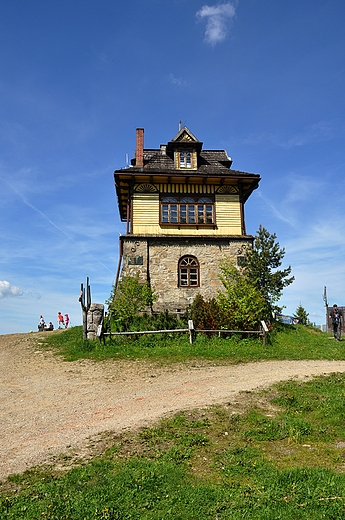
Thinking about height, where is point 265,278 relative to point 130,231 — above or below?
below

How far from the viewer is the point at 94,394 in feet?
33.1

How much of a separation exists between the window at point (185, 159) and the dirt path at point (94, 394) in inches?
579

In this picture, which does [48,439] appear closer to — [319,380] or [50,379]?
[50,379]

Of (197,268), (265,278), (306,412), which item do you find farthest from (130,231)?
(306,412)

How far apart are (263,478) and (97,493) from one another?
2195 millimetres

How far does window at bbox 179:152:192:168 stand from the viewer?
81.8 ft

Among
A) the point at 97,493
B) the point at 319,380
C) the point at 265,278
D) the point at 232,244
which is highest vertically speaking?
the point at 232,244

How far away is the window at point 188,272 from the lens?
23375 millimetres

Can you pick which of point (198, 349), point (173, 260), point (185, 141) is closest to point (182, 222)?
point (173, 260)

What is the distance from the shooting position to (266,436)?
674cm

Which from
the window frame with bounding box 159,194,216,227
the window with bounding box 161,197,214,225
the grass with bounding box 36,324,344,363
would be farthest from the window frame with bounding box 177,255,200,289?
the grass with bounding box 36,324,344,363

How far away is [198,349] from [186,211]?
11.2m

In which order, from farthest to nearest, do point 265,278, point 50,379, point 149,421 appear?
point 265,278 → point 50,379 → point 149,421

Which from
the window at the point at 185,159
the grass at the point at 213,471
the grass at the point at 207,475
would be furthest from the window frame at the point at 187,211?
the grass at the point at 207,475
